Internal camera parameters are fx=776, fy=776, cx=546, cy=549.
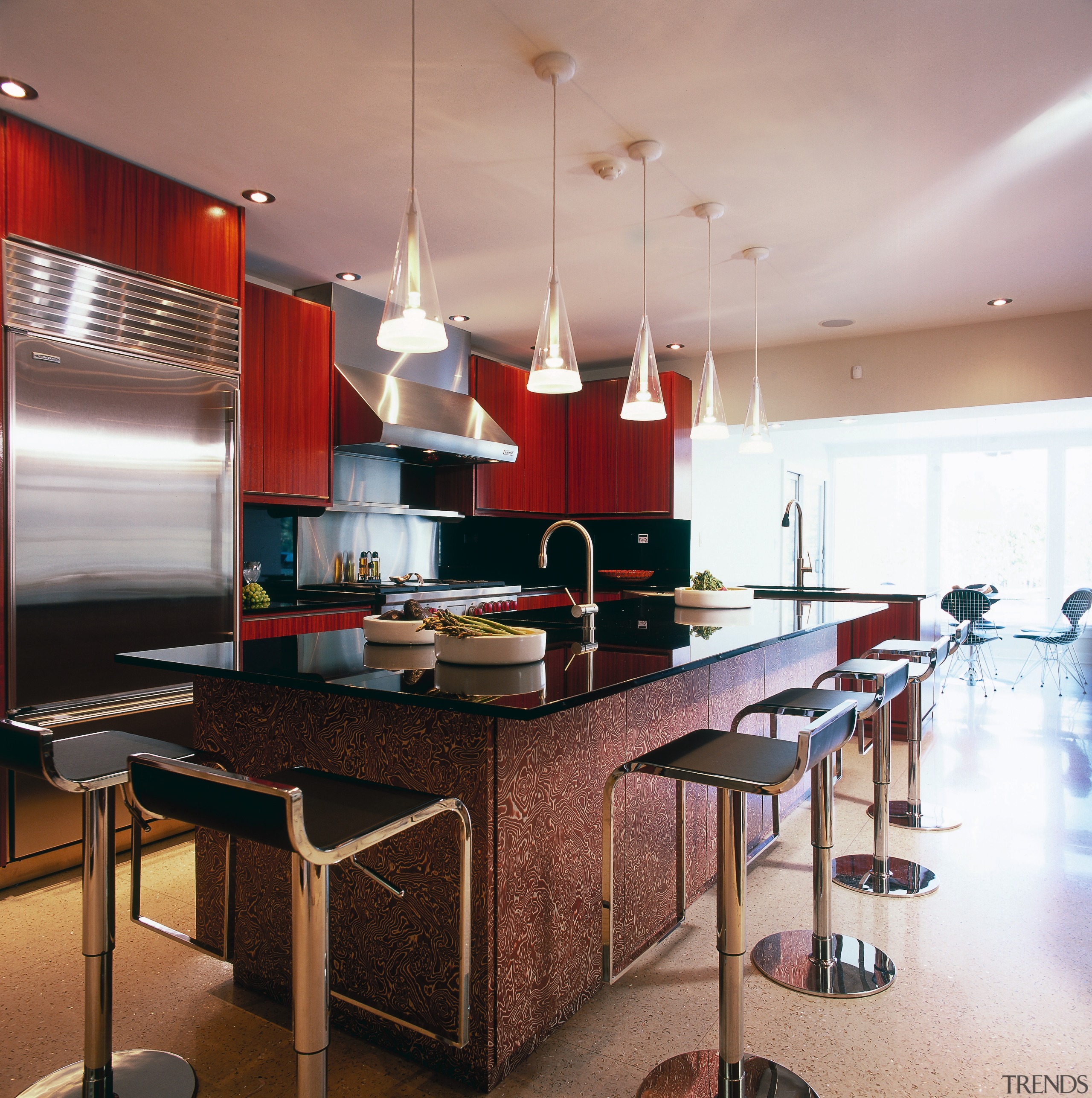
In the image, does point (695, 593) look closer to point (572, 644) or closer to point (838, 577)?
point (572, 644)

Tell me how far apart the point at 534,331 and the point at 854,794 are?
348cm

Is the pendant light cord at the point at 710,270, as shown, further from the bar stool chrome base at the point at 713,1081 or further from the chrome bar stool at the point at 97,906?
the chrome bar stool at the point at 97,906

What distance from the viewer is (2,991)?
6.42 ft

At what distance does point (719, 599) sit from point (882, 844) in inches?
40.5

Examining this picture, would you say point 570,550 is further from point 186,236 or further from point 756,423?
point 186,236

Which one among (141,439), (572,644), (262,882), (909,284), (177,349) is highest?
(909,284)

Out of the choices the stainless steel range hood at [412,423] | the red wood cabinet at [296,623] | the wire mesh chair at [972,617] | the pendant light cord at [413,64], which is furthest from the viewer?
the wire mesh chair at [972,617]

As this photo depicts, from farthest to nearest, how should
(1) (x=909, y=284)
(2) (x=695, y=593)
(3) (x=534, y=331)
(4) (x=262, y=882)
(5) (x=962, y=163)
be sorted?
1. (3) (x=534, y=331)
2. (1) (x=909, y=284)
3. (2) (x=695, y=593)
4. (5) (x=962, y=163)
5. (4) (x=262, y=882)

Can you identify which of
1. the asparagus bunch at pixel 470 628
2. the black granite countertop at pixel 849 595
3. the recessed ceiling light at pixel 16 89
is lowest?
the black granite countertop at pixel 849 595

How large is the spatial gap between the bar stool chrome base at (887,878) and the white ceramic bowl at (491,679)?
1.54 m

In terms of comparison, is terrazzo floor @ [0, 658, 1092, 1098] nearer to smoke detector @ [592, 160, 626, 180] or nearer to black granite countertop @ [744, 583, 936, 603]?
black granite countertop @ [744, 583, 936, 603]

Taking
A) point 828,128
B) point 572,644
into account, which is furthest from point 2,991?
point 828,128

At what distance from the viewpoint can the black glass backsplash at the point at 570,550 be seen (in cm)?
578

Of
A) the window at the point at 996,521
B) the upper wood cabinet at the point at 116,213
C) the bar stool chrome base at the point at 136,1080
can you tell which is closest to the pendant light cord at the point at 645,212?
the upper wood cabinet at the point at 116,213
